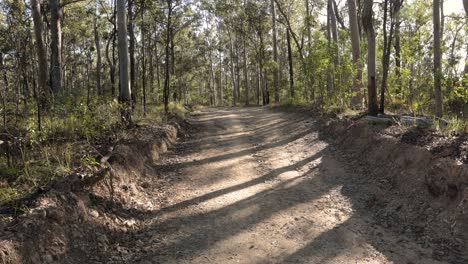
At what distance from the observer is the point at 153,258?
14.1ft

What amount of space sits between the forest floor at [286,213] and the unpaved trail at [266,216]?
0.05ft

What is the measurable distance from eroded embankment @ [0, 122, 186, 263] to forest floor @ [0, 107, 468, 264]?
38mm

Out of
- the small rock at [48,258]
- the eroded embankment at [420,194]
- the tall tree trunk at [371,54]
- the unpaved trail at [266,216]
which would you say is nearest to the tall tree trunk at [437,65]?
the tall tree trunk at [371,54]

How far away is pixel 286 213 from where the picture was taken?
540cm

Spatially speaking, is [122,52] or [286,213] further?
[122,52]

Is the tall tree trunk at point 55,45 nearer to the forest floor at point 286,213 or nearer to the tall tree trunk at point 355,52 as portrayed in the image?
the forest floor at point 286,213

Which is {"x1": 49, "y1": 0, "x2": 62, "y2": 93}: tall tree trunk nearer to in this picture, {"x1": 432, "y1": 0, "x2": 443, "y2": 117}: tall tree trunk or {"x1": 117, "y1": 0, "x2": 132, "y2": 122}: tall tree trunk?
{"x1": 117, "y1": 0, "x2": 132, "y2": 122}: tall tree trunk

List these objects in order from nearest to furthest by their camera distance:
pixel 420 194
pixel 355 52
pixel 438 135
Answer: pixel 420 194 < pixel 438 135 < pixel 355 52

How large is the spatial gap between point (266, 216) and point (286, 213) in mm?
337

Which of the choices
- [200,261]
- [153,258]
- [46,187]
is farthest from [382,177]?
[46,187]

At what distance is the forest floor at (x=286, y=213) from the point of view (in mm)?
4293

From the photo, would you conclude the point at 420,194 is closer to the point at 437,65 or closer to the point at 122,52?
the point at 437,65

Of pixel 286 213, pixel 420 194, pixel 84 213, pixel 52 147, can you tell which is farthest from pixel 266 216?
pixel 52 147

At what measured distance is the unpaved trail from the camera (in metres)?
4.30
